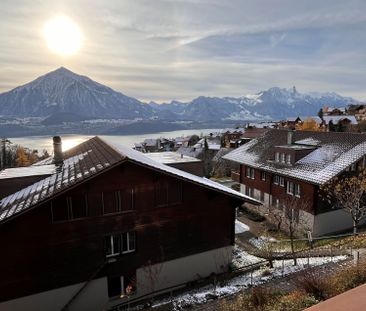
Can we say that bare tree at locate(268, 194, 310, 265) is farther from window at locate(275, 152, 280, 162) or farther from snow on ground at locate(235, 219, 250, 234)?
window at locate(275, 152, 280, 162)

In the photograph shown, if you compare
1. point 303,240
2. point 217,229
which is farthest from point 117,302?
point 303,240

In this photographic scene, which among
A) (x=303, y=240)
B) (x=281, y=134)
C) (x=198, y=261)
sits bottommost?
(x=303, y=240)

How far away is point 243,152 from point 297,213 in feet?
49.4

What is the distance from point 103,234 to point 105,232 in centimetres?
16

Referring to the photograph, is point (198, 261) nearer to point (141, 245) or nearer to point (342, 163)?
point (141, 245)

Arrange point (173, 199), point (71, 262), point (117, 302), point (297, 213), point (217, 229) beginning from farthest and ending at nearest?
point (297, 213) → point (217, 229) → point (173, 199) → point (117, 302) → point (71, 262)

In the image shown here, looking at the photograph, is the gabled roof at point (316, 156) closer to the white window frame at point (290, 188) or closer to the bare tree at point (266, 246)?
the white window frame at point (290, 188)

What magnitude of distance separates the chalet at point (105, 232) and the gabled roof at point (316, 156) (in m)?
13.2

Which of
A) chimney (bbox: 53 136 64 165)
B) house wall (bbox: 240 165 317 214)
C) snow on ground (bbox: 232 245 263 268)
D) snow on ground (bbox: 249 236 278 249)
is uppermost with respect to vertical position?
chimney (bbox: 53 136 64 165)

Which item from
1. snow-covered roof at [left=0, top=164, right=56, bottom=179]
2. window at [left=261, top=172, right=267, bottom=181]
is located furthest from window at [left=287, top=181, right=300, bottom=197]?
snow-covered roof at [left=0, top=164, right=56, bottom=179]

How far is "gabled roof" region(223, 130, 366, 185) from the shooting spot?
31.2m

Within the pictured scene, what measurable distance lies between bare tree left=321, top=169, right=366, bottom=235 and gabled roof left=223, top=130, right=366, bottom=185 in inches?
47.7

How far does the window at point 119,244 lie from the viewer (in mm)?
18938

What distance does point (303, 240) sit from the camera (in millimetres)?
30125
